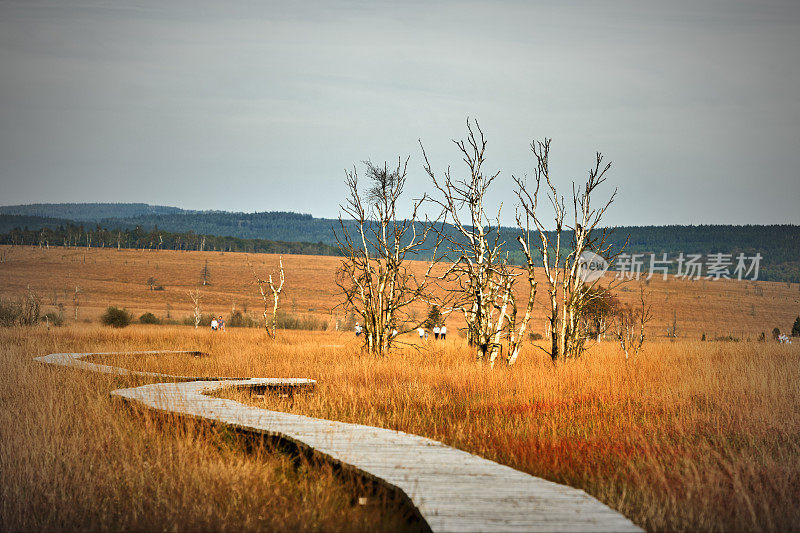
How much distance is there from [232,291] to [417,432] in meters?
68.6

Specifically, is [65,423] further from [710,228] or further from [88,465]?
[710,228]

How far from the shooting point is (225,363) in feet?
44.3

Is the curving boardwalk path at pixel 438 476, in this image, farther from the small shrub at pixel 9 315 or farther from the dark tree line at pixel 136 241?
the dark tree line at pixel 136 241

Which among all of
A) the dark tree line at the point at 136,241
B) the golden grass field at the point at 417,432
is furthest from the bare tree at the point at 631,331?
the dark tree line at the point at 136,241

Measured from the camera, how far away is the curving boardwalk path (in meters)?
3.75

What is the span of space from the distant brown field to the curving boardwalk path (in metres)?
40.0

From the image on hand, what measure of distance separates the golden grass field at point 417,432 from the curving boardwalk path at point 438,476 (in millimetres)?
248

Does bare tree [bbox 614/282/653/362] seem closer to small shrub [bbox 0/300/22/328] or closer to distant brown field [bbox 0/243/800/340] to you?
distant brown field [bbox 0/243/800/340]

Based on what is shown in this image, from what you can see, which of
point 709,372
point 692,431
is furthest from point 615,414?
point 709,372

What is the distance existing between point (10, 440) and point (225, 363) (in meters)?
7.06

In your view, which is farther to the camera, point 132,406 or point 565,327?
point 565,327

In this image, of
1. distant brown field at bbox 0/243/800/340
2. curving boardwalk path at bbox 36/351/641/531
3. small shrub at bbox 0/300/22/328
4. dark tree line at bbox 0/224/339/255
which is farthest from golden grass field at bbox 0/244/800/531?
dark tree line at bbox 0/224/339/255

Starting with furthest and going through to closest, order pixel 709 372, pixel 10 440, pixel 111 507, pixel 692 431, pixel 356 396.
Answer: pixel 709 372
pixel 356 396
pixel 692 431
pixel 10 440
pixel 111 507

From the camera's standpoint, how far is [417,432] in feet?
24.0
